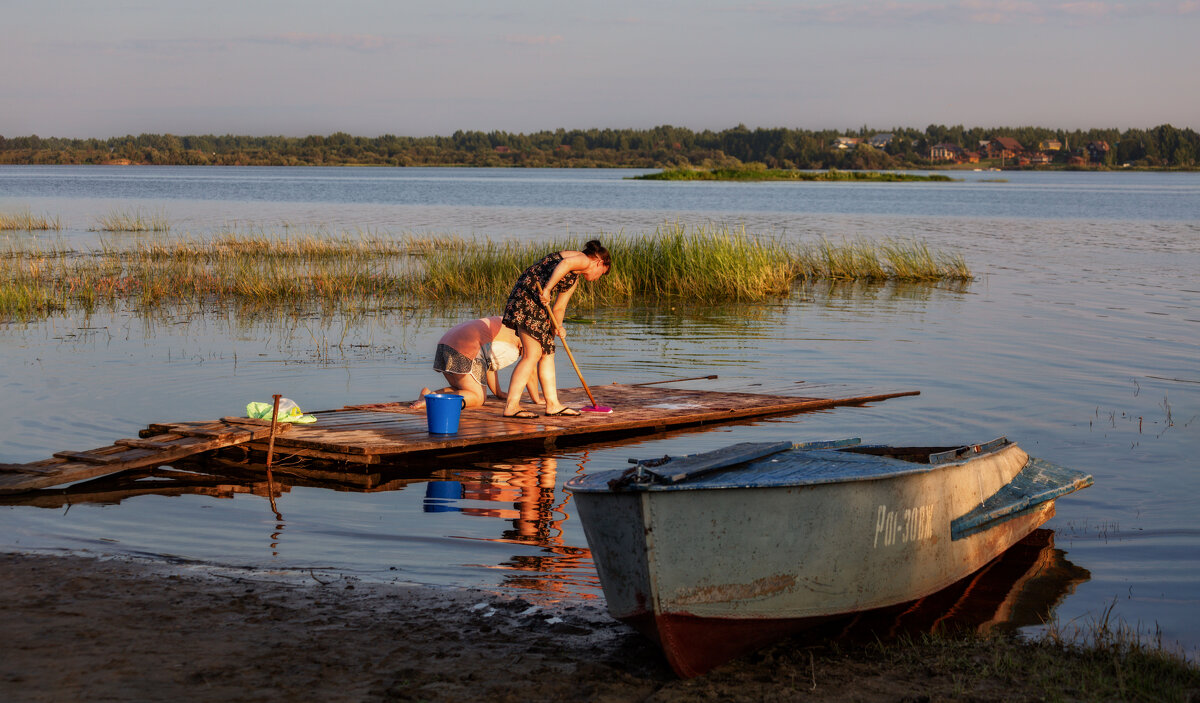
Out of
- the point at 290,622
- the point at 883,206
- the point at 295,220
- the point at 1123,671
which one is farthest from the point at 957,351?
the point at 883,206

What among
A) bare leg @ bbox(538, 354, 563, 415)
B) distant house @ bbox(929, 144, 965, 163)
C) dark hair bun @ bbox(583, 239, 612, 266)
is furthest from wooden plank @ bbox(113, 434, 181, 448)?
distant house @ bbox(929, 144, 965, 163)

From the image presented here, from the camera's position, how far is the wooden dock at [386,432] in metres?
7.96

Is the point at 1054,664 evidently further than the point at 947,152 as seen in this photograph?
No

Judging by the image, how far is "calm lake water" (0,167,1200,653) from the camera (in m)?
6.80

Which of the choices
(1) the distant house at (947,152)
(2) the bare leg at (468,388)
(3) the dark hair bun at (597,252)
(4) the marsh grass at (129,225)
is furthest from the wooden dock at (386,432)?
(1) the distant house at (947,152)

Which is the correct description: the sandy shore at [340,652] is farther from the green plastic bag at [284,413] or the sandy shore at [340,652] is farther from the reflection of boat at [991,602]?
the green plastic bag at [284,413]

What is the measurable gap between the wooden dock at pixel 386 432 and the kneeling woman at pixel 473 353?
0.87ft

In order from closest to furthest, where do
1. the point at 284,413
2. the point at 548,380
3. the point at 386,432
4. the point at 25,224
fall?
1. the point at 386,432
2. the point at 284,413
3. the point at 548,380
4. the point at 25,224

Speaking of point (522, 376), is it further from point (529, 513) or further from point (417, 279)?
point (417, 279)

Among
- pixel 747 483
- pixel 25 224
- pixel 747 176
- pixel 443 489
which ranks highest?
pixel 747 176

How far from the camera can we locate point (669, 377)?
529 inches

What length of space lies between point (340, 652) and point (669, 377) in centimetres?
876

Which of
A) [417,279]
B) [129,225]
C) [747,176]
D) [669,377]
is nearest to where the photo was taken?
[669,377]

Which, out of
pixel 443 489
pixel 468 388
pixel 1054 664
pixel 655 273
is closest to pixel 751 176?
pixel 655 273
